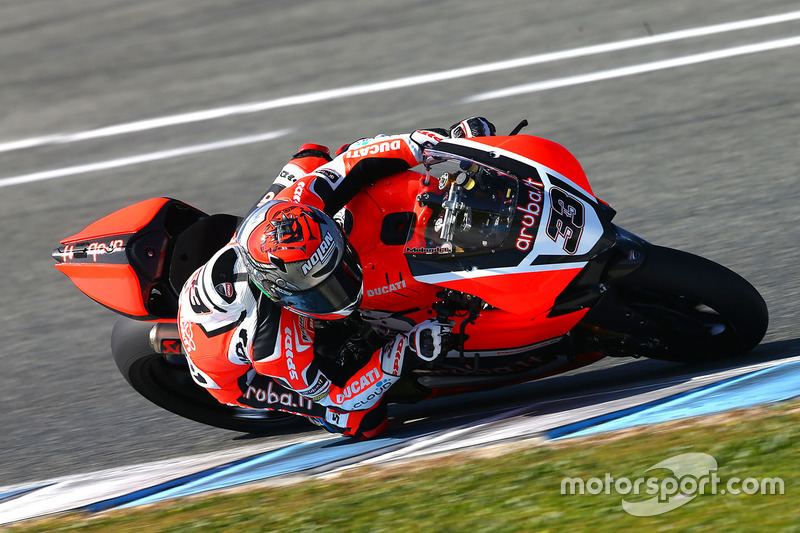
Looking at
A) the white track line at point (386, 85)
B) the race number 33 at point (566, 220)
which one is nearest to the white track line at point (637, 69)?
the white track line at point (386, 85)

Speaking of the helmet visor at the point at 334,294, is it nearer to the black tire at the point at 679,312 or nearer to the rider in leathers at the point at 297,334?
the rider in leathers at the point at 297,334

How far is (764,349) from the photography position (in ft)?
14.5

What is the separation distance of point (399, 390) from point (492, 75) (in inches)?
150

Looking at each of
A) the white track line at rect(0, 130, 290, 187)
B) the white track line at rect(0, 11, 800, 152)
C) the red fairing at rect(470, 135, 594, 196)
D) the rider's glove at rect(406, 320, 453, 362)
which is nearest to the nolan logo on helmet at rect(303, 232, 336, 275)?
the rider's glove at rect(406, 320, 453, 362)

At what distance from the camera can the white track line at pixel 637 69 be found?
7.24 meters

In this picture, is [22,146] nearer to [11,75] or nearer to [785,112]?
[11,75]

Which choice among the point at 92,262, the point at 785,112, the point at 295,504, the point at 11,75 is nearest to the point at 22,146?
the point at 11,75

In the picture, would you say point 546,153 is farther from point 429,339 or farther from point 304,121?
point 304,121

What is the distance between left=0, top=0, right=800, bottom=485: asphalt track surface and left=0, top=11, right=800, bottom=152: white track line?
0.10 ft

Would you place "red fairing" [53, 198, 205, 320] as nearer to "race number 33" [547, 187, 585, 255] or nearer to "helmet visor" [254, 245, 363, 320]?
"helmet visor" [254, 245, 363, 320]

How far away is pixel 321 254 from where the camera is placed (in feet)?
11.8

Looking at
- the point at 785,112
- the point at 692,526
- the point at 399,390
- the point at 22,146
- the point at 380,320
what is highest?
the point at 22,146

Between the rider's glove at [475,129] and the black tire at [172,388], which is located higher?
the rider's glove at [475,129]

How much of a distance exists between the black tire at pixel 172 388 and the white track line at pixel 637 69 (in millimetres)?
3458
